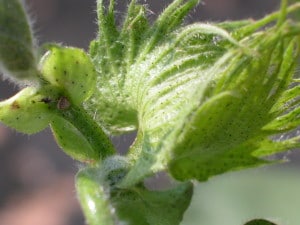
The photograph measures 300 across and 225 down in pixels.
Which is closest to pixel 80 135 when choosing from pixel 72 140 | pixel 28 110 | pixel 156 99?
pixel 72 140

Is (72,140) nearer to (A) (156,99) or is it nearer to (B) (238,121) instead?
(A) (156,99)

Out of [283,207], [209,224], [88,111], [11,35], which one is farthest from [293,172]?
[11,35]

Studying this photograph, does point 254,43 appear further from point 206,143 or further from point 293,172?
point 293,172

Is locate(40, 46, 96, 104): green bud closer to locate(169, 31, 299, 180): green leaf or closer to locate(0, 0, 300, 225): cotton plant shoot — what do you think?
locate(0, 0, 300, 225): cotton plant shoot

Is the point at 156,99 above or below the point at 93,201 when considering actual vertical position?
above

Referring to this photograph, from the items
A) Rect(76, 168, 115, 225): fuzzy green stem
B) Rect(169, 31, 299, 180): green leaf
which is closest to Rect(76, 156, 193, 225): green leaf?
Rect(76, 168, 115, 225): fuzzy green stem

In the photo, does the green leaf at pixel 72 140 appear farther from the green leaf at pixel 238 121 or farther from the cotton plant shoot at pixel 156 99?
the green leaf at pixel 238 121

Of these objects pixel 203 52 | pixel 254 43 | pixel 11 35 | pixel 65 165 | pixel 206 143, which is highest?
pixel 65 165

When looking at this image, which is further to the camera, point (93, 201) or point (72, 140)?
point (72, 140)
